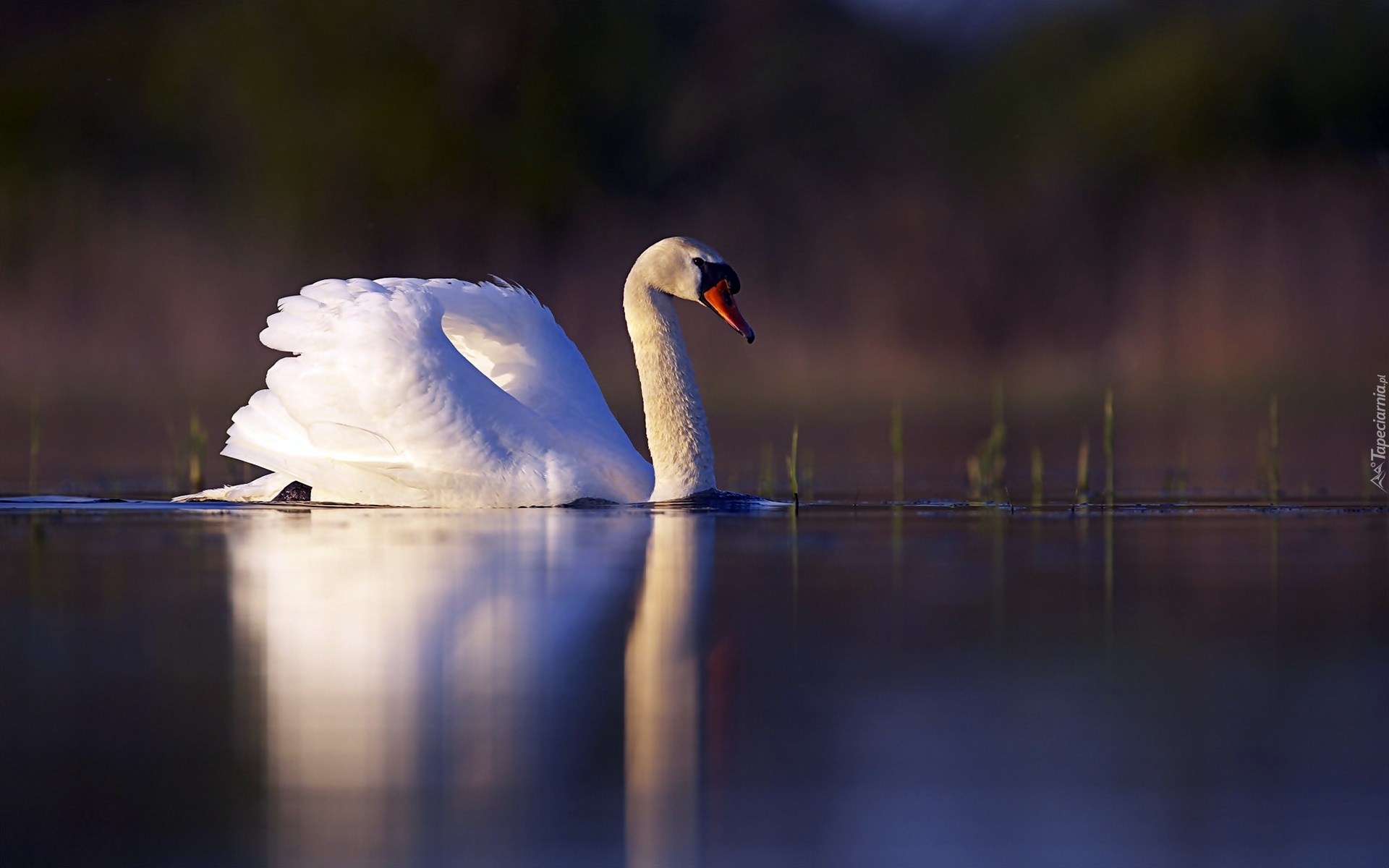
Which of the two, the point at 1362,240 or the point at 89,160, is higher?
the point at 89,160

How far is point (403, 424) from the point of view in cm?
855

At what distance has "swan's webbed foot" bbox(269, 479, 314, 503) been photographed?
934cm

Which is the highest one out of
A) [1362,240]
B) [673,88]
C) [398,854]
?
[673,88]

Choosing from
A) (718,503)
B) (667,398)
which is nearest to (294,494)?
(667,398)

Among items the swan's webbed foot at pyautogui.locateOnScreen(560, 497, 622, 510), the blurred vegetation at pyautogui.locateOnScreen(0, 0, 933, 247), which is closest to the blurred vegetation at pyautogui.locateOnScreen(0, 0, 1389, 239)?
the blurred vegetation at pyautogui.locateOnScreen(0, 0, 933, 247)

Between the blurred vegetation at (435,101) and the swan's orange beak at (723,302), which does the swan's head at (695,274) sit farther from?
the blurred vegetation at (435,101)

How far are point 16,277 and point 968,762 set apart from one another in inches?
1646

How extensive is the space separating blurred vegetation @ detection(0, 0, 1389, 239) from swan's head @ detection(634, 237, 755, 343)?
1209 inches

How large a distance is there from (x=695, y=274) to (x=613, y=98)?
4106 centimetres

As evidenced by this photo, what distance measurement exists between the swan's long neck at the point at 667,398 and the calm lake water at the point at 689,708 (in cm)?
237

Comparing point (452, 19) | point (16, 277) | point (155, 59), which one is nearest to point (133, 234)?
point (16, 277)

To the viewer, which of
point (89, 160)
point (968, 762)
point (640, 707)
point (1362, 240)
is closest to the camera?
→ point (968, 762)

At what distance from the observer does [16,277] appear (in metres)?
42.1

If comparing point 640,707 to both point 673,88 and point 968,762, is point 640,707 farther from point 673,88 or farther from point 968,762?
point 673,88
